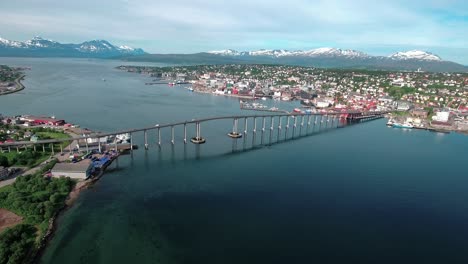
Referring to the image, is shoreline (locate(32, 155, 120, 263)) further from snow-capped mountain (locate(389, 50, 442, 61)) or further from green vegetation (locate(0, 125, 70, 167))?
snow-capped mountain (locate(389, 50, 442, 61))

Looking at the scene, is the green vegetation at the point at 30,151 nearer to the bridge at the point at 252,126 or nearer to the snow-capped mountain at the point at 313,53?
the bridge at the point at 252,126

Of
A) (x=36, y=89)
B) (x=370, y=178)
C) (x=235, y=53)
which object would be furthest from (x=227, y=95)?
(x=235, y=53)

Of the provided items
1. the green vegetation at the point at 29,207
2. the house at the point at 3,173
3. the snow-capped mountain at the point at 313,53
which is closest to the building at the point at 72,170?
the green vegetation at the point at 29,207

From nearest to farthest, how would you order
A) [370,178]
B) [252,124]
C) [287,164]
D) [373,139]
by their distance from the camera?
[370,178] → [287,164] → [373,139] → [252,124]

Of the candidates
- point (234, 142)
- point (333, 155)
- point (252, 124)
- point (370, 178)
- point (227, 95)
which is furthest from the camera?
point (227, 95)

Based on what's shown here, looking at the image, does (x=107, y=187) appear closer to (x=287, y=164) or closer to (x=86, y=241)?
(x=86, y=241)

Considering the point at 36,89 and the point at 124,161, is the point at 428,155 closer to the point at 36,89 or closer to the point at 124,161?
the point at 124,161

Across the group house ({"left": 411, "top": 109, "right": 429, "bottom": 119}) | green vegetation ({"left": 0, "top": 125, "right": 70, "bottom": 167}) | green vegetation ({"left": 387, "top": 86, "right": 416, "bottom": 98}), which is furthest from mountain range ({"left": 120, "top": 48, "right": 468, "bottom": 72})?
green vegetation ({"left": 0, "top": 125, "right": 70, "bottom": 167})

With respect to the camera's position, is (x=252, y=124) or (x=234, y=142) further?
(x=252, y=124)
